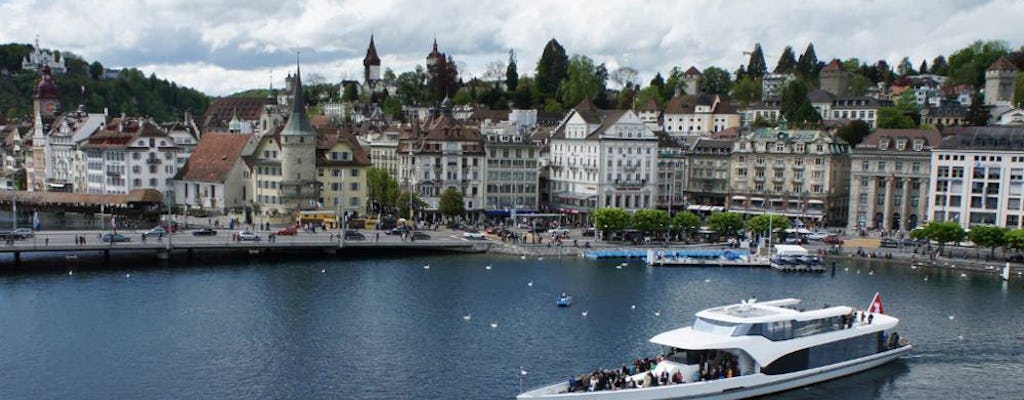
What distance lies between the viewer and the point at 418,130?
374 feet

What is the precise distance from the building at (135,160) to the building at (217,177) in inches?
140

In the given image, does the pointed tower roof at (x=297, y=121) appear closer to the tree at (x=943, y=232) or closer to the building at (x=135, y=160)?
the building at (x=135, y=160)

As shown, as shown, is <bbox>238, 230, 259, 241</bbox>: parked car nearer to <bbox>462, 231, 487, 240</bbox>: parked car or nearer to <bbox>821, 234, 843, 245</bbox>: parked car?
<bbox>462, 231, 487, 240</bbox>: parked car

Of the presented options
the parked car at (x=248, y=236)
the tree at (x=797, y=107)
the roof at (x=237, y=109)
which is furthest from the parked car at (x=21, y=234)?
the roof at (x=237, y=109)

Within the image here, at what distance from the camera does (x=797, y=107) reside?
141 meters

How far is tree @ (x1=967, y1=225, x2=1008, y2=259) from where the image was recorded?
273 ft

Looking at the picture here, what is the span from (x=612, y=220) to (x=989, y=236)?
1301 inches

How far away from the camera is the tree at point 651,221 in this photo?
92.4 metres

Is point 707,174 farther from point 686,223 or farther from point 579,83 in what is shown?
point 579,83

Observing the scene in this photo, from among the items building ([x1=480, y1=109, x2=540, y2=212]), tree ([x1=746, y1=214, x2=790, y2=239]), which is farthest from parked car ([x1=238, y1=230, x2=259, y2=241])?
tree ([x1=746, y1=214, x2=790, y2=239])

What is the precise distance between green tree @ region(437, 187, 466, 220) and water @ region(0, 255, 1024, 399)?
A: 2074 centimetres

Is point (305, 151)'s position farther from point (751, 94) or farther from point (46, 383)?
point (751, 94)

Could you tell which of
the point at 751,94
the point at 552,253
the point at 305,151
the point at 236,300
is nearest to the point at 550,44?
the point at 751,94

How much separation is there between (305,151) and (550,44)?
8980 centimetres
